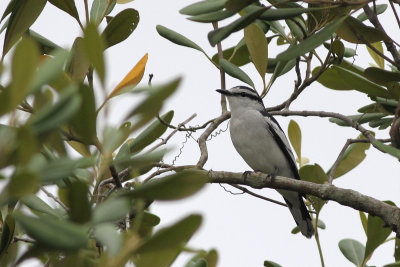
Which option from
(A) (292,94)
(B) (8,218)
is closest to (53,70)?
(B) (8,218)

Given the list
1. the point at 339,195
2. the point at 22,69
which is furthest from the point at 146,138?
the point at 22,69

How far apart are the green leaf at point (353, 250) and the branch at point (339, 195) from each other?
44cm

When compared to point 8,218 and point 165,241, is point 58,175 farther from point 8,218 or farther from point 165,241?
point 8,218

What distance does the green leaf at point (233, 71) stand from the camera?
3680 millimetres

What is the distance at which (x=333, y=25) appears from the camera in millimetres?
2076

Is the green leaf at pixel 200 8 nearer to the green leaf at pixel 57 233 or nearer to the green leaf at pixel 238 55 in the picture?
the green leaf at pixel 57 233

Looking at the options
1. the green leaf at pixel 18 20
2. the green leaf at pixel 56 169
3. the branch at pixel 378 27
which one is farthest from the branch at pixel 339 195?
the green leaf at pixel 56 169

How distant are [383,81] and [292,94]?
853mm

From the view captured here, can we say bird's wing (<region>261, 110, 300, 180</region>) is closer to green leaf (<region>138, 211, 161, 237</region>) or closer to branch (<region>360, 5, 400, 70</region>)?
branch (<region>360, 5, 400, 70</region>)

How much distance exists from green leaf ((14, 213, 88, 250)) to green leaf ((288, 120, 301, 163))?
139 inches

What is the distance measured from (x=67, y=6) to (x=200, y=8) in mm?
717

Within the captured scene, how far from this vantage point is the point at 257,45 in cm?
358

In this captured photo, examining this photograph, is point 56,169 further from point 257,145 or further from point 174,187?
point 257,145

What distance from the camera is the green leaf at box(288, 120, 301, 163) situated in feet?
14.1
